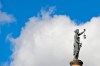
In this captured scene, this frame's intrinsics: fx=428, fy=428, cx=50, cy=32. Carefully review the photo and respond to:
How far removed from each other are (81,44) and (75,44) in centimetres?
57

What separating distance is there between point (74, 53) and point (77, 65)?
1365 millimetres

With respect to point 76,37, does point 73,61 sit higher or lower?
lower

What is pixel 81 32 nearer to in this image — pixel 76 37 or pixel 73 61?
pixel 76 37

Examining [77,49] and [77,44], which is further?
[77,44]

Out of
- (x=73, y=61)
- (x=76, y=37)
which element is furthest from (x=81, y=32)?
(x=73, y=61)

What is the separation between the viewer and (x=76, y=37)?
41.1 meters

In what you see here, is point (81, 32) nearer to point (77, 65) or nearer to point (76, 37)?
point (76, 37)

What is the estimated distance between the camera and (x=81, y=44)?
40.8 meters

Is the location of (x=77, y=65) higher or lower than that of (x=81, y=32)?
lower

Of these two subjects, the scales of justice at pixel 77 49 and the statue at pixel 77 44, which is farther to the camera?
the statue at pixel 77 44

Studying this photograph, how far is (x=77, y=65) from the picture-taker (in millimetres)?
39594

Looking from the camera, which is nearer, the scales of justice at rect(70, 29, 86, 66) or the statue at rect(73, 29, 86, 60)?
the scales of justice at rect(70, 29, 86, 66)

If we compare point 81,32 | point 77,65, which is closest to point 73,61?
point 77,65

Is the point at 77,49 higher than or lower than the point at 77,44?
lower
